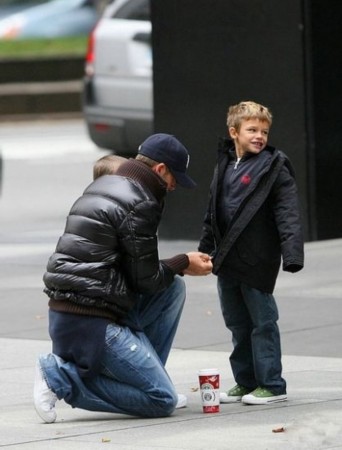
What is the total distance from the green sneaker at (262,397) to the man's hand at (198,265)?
0.64 metres

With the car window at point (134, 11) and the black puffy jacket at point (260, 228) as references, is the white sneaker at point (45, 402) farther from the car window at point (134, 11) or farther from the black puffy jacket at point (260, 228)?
the car window at point (134, 11)

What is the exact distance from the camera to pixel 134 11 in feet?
60.5

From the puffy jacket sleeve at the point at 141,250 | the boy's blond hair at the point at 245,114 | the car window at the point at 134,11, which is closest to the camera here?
the puffy jacket sleeve at the point at 141,250

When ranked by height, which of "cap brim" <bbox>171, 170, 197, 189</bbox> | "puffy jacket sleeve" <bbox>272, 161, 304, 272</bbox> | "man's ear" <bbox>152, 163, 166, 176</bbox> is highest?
"man's ear" <bbox>152, 163, 166, 176</bbox>

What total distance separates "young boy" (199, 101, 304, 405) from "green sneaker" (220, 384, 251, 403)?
0.06ft

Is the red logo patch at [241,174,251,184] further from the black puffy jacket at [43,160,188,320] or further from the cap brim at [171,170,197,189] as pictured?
the black puffy jacket at [43,160,188,320]

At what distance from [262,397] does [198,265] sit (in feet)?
2.30

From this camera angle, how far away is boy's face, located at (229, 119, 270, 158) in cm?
741

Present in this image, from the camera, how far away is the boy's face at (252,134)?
292 inches

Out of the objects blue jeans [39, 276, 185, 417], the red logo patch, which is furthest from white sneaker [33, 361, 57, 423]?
the red logo patch

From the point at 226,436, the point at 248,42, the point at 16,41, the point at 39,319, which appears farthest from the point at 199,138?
the point at 16,41

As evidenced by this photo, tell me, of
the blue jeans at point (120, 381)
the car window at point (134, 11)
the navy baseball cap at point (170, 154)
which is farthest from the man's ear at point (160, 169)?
the car window at point (134, 11)

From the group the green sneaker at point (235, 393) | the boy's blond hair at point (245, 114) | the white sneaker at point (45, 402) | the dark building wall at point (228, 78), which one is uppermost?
the boy's blond hair at point (245, 114)

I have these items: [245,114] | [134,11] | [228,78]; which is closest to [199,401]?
[245,114]
